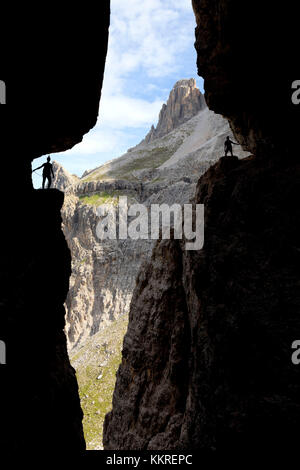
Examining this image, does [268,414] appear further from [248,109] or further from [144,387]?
[248,109]

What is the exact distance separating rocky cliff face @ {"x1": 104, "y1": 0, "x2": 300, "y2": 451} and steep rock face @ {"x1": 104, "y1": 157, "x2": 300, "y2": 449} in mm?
41

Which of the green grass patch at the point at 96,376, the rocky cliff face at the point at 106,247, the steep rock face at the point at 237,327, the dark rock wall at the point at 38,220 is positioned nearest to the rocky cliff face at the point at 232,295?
the steep rock face at the point at 237,327

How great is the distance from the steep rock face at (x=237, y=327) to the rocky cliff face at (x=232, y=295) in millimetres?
41

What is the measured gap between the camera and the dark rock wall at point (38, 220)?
10.2m

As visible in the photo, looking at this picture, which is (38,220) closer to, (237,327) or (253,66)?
(237,327)

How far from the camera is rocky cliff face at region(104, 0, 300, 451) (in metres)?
10.9

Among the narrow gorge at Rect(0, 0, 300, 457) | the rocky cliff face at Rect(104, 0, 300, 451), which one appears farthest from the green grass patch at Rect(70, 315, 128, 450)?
the rocky cliff face at Rect(104, 0, 300, 451)

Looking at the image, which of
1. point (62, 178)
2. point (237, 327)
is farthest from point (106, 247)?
point (237, 327)

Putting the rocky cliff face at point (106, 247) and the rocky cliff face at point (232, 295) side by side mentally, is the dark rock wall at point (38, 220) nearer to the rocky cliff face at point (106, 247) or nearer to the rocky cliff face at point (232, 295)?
the rocky cliff face at point (232, 295)

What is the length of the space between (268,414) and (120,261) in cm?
8728

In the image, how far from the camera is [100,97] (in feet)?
55.3

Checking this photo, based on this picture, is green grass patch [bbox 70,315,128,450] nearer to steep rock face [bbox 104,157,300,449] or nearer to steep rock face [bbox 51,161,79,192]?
steep rock face [bbox 104,157,300,449]

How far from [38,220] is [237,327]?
991cm

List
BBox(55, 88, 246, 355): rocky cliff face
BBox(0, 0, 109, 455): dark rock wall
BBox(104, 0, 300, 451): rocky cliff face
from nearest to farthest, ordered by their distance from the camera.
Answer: BBox(0, 0, 109, 455): dark rock wall, BBox(104, 0, 300, 451): rocky cliff face, BBox(55, 88, 246, 355): rocky cliff face
